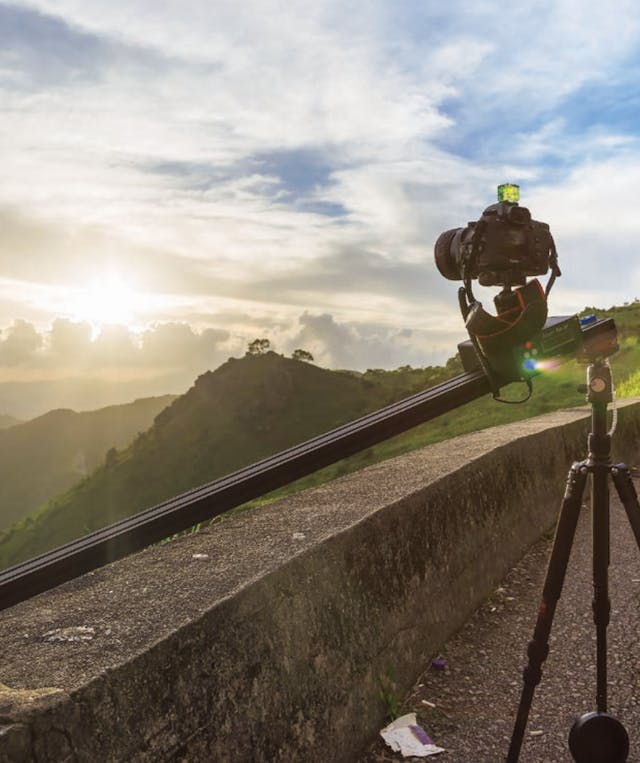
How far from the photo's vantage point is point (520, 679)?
3605mm

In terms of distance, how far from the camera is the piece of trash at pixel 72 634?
93.4 inches

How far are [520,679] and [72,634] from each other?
217cm

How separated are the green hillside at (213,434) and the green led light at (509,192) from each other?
105 metres

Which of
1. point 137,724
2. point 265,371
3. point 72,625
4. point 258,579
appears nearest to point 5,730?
point 137,724

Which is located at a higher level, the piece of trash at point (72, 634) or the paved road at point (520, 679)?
the piece of trash at point (72, 634)

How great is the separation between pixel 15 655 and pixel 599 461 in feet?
6.73

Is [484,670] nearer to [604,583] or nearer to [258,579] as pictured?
[604,583]

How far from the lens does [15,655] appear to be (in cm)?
231

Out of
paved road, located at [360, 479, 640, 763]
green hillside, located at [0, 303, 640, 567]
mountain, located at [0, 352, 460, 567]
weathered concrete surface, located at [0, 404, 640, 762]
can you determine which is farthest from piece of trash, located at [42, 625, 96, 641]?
mountain, located at [0, 352, 460, 567]

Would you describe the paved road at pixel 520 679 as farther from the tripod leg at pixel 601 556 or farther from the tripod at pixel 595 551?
the tripod leg at pixel 601 556

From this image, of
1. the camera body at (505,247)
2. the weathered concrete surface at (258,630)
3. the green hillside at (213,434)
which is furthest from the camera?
the green hillside at (213,434)

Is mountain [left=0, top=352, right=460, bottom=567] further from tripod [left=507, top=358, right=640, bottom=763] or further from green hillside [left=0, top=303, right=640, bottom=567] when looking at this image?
tripod [left=507, top=358, right=640, bottom=763]

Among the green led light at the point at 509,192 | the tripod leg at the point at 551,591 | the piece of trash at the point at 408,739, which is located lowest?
the piece of trash at the point at 408,739

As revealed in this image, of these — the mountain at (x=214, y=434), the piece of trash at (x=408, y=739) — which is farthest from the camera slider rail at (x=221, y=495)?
the mountain at (x=214, y=434)
